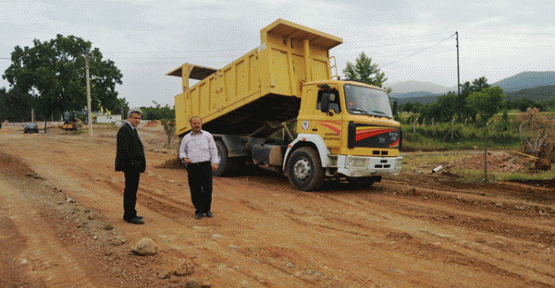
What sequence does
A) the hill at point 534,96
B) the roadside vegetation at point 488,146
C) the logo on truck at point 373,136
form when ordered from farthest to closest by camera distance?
1. the hill at point 534,96
2. the roadside vegetation at point 488,146
3. the logo on truck at point 373,136

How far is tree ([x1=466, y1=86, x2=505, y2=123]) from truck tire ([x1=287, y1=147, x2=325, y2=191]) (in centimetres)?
4360

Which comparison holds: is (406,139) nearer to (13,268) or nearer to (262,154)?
(262,154)

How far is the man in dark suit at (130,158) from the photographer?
5145 millimetres

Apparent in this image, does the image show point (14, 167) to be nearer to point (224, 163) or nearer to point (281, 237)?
point (224, 163)

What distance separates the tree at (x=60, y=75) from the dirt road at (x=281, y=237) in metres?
32.1

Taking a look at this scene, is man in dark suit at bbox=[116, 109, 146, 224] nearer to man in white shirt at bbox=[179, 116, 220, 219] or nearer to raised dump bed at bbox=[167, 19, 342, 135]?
man in white shirt at bbox=[179, 116, 220, 219]

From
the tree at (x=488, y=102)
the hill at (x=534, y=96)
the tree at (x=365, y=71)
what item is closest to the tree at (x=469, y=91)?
the tree at (x=488, y=102)

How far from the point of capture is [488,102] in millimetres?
46438

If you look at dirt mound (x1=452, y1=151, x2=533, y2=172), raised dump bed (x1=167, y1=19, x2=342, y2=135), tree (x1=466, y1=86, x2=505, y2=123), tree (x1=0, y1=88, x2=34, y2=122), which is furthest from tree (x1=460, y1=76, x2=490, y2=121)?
tree (x1=0, y1=88, x2=34, y2=122)

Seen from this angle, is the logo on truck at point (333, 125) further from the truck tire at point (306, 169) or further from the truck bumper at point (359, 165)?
the truck tire at point (306, 169)

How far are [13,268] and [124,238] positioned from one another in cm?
121

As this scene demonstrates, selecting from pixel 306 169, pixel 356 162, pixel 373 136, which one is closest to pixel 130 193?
pixel 306 169

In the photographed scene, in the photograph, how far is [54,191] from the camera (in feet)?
24.8

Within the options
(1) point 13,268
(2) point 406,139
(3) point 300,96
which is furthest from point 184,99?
(2) point 406,139
